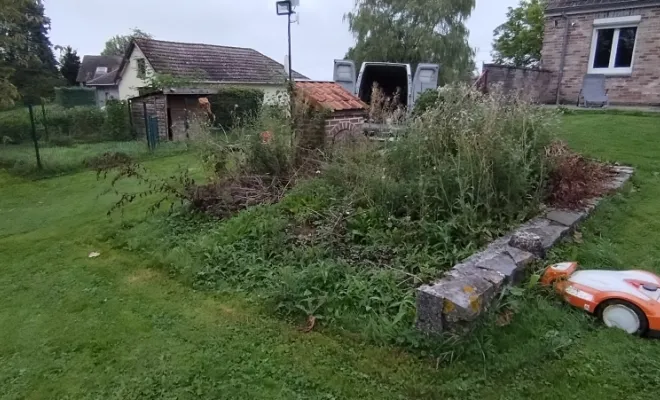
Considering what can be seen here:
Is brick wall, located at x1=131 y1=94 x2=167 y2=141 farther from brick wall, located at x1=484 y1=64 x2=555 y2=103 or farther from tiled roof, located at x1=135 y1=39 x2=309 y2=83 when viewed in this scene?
brick wall, located at x1=484 y1=64 x2=555 y2=103

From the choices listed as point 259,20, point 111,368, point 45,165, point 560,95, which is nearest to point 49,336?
point 111,368

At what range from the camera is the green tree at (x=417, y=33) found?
2011cm

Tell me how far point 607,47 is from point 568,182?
9.69 meters

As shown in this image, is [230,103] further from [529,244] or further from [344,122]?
[529,244]

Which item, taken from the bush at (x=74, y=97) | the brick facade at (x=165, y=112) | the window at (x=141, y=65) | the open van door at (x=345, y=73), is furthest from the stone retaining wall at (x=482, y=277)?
the bush at (x=74, y=97)

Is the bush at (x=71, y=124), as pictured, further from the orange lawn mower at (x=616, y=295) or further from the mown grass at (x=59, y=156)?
the orange lawn mower at (x=616, y=295)

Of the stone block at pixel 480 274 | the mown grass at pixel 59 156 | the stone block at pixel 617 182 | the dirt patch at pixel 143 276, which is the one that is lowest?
the dirt patch at pixel 143 276

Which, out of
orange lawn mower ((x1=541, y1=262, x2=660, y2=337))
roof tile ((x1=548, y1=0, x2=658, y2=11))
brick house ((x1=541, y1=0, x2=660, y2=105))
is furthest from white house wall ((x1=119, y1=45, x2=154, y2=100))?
orange lawn mower ((x1=541, y1=262, x2=660, y2=337))

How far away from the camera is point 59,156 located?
8.44m

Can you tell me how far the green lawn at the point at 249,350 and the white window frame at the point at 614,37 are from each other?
31.4 feet

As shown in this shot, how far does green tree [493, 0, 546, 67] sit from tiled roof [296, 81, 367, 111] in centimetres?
2095

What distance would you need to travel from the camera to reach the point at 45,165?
25.6ft

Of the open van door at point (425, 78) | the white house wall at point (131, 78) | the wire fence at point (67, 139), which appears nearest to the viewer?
the wire fence at point (67, 139)

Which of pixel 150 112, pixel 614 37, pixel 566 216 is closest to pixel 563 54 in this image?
pixel 614 37
